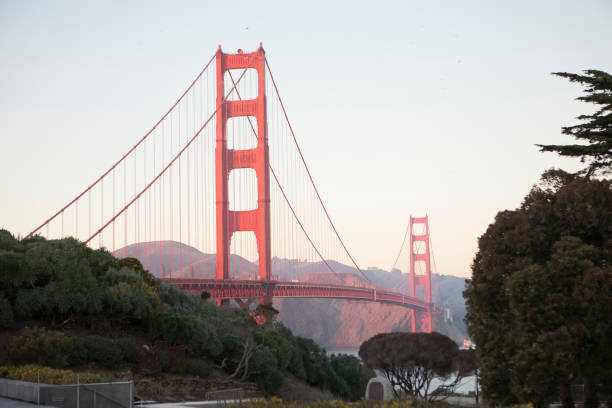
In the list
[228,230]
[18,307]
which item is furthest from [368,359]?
[228,230]

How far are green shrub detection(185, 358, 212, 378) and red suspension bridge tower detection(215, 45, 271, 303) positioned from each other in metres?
27.1

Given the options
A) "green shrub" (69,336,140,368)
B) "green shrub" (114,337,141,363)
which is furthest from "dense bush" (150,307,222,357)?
"green shrub" (69,336,140,368)

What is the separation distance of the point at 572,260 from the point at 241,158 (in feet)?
159

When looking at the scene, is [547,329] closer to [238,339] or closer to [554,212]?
[554,212]

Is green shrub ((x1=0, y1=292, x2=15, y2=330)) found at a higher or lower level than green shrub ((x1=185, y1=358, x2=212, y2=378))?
higher

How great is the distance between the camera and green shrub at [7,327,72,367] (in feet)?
80.6

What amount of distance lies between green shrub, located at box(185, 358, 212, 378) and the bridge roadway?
1323cm

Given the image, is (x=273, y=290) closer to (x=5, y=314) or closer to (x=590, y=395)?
(x=5, y=314)

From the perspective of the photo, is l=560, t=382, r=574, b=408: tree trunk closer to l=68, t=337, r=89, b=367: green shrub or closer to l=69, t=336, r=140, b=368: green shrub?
l=69, t=336, r=140, b=368: green shrub

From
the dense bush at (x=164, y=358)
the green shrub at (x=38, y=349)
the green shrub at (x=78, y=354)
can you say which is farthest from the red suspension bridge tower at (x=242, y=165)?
the green shrub at (x=38, y=349)

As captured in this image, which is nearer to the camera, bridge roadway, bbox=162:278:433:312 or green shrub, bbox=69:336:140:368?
green shrub, bbox=69:336:140:368

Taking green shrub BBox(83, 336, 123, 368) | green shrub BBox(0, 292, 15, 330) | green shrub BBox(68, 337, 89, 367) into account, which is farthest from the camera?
green shrub BBox(0, 292, 15, 330)

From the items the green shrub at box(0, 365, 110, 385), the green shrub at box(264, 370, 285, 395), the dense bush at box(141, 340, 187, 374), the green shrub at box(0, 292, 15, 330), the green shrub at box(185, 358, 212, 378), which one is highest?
the green shrub at box(0, 292, 15, 330)

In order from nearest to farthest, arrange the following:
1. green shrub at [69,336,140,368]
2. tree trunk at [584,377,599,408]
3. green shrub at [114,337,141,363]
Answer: tree trunk at [584,377,599,408] → green shrub at [69,336,140,368] → green shrub at [114,337,141,363]
